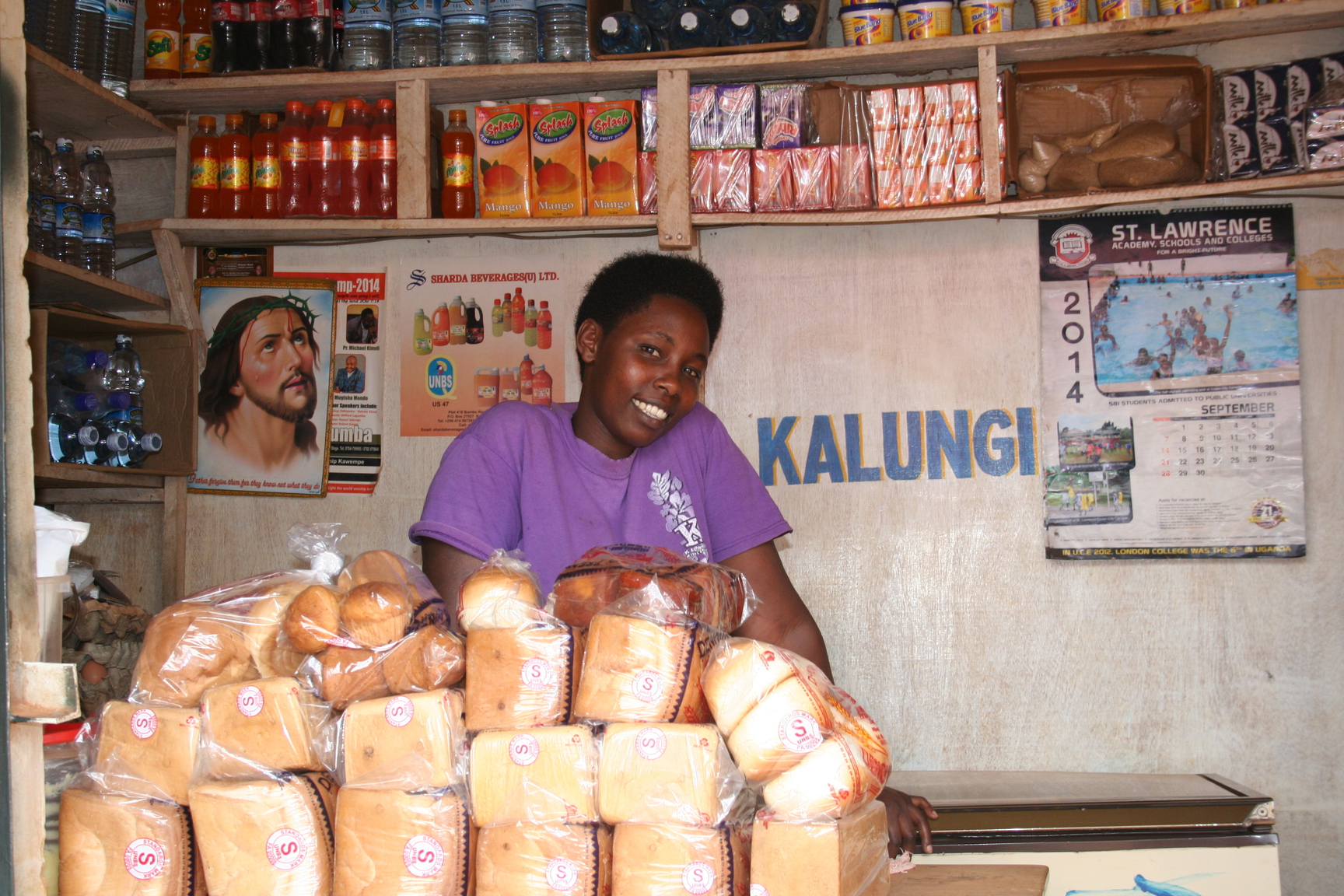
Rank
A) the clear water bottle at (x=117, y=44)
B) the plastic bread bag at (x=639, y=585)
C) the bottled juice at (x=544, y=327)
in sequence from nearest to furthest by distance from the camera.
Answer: the plastic bread bag at (x=639, y=585) → the clear water bottle at (x=117, y=44) → the bottled juice at (x=544, y=327)

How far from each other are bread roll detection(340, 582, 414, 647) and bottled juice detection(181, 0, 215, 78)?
1958 millimetres

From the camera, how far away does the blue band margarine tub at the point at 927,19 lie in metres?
2.29

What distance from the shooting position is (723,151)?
2.37 metres

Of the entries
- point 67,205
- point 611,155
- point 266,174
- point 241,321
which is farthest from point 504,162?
point 67,205

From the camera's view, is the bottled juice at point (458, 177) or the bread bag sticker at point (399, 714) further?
the bottled juice at point (458, 177)

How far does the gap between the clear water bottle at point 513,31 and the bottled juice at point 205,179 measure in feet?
2.39

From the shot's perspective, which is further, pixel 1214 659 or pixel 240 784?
pixel 1214 659

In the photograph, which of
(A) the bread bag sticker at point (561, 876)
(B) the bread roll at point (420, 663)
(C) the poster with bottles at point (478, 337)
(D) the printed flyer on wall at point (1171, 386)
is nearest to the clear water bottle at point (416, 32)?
(C) the poster with bottles at point (478, 337)

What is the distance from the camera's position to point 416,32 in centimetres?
246

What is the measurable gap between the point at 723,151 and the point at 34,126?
1660mm

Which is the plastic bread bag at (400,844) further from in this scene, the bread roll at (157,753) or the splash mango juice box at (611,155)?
the splash mango juice box at (611,155)

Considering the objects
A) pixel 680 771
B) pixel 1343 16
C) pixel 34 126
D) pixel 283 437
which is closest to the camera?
pixel 680 771

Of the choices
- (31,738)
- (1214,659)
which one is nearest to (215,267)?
(31,738)

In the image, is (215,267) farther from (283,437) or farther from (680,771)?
(680,771)
